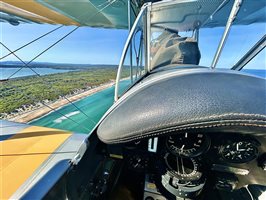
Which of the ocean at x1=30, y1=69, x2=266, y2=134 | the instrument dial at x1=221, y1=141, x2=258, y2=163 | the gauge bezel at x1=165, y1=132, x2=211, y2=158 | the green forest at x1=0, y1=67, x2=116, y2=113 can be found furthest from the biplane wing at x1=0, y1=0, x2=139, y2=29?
the instrument dial at x1=221, y1=141, x2=258, y2=163

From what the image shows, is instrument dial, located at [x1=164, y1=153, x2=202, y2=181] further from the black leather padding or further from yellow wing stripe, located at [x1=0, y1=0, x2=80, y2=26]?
yellow wing stripe, located at [x1=0, y1=0, x2=80, y2=26]

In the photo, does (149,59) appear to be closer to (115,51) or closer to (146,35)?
(146,35)

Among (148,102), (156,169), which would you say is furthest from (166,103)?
(156,169)

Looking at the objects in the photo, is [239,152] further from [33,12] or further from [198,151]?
[33,12]

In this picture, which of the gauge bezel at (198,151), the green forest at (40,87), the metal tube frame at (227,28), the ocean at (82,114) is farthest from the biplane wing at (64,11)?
the gauge bezel at (198,151)

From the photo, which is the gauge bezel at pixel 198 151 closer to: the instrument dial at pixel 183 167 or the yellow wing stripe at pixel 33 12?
the instrument dial at pixel 183 167

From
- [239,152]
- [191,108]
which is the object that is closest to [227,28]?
[239,152]
